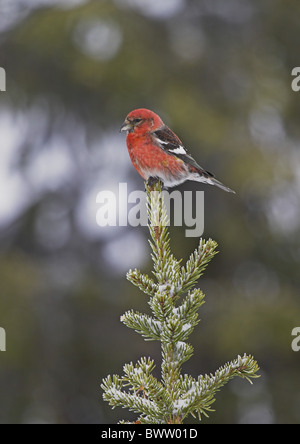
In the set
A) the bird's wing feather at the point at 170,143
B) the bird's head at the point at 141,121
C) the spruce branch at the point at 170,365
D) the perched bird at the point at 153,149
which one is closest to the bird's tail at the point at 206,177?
the bird's wing feather at the point at 170,143

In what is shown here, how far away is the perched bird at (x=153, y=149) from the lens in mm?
2771

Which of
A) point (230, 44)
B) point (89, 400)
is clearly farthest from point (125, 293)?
point (230, 44)

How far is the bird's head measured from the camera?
8.95 feet

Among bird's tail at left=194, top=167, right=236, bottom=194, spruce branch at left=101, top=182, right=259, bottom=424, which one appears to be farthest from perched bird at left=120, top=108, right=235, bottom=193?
spruce branch at left=101, top=182, right=259, bottom=424

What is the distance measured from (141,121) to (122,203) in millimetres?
3109

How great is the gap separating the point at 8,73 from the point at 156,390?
18.1ft

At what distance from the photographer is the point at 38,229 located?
22.7 ft

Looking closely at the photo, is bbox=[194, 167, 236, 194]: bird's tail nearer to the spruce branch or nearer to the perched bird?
the perched bird

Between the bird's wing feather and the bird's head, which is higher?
the bird's head

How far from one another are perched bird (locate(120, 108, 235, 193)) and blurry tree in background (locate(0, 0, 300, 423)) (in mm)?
2889

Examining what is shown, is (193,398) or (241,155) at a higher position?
(241,155)

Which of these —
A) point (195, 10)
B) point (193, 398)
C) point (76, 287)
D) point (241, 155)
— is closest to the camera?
point (193, 398)

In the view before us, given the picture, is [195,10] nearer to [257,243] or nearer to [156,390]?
[257,243]
